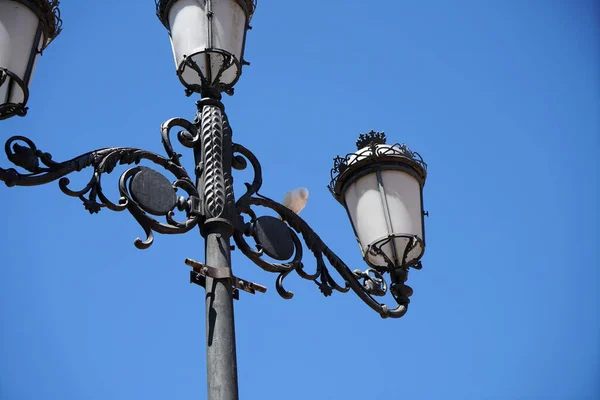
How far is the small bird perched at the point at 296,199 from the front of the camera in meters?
5.46

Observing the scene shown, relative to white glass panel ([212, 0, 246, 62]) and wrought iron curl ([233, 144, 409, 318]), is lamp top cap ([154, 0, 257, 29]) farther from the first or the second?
wrought iron curl ([233, 144, 409, 318])

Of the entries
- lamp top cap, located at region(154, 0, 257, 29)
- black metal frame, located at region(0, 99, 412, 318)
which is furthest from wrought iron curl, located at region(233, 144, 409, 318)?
lamp top cap, located at region(154, 0, 257, 29)

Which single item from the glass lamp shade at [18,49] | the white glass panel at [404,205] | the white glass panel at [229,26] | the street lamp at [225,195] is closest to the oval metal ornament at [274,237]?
the street lamp at [225,195]

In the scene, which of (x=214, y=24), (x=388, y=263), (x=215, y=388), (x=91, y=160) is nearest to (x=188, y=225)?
(x=91, y=160)

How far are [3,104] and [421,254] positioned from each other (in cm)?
258

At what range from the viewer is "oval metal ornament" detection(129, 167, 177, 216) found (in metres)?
4.41

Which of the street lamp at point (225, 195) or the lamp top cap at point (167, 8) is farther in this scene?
the lamp top cap at point (167, 8)

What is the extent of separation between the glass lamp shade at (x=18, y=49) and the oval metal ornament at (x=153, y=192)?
0.66 metres

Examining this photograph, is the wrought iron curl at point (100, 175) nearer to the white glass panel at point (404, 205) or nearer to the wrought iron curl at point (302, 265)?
the wrought iron curl at point (302, 265)

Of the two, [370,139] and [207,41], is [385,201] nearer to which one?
[370,139]

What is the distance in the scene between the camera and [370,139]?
230 inches

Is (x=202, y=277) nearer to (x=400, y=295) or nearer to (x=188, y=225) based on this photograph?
(x=188, y=225)

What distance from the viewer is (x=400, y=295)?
5.59 meters

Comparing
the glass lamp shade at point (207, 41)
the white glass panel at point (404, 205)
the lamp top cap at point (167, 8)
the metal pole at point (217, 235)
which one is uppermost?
the lamp top cap at point (167, 8)
